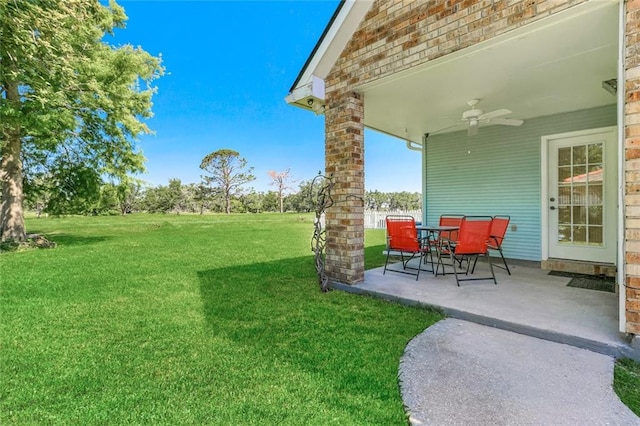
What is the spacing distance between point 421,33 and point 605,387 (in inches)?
134

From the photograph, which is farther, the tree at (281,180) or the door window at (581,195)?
the tree at (281,180)

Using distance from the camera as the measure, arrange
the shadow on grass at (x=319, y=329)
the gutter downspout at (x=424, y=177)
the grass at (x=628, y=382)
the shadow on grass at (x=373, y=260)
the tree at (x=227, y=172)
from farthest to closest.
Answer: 1. the tree at (x=227, y=172)
2. the gutter downspout at (x=424, y=177)
3. the shadow on grass at (x=373, y=260)
4. the shadow on grass at (x=319, y=329)
5. the grass at (x=628, y=382)

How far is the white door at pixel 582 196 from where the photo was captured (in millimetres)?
4848

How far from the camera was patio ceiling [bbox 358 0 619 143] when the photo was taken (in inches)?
110

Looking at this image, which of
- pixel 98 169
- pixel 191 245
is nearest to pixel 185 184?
pixel 98 169

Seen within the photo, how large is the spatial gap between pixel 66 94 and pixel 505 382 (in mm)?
10721

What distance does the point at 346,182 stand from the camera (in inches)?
162

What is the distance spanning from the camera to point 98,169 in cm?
1027

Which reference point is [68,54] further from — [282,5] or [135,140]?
[282,5]

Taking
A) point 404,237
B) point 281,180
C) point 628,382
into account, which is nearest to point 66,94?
point 404,237

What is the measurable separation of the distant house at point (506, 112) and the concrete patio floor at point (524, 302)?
0.83 ft

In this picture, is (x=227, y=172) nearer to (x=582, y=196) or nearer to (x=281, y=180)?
(x=281, y=180)

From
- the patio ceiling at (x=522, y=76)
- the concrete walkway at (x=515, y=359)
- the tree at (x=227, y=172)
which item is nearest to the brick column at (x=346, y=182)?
the patio ceiling at (x=522, y=76)

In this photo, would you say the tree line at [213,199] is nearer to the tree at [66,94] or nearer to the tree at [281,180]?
the tree at [281,180]
